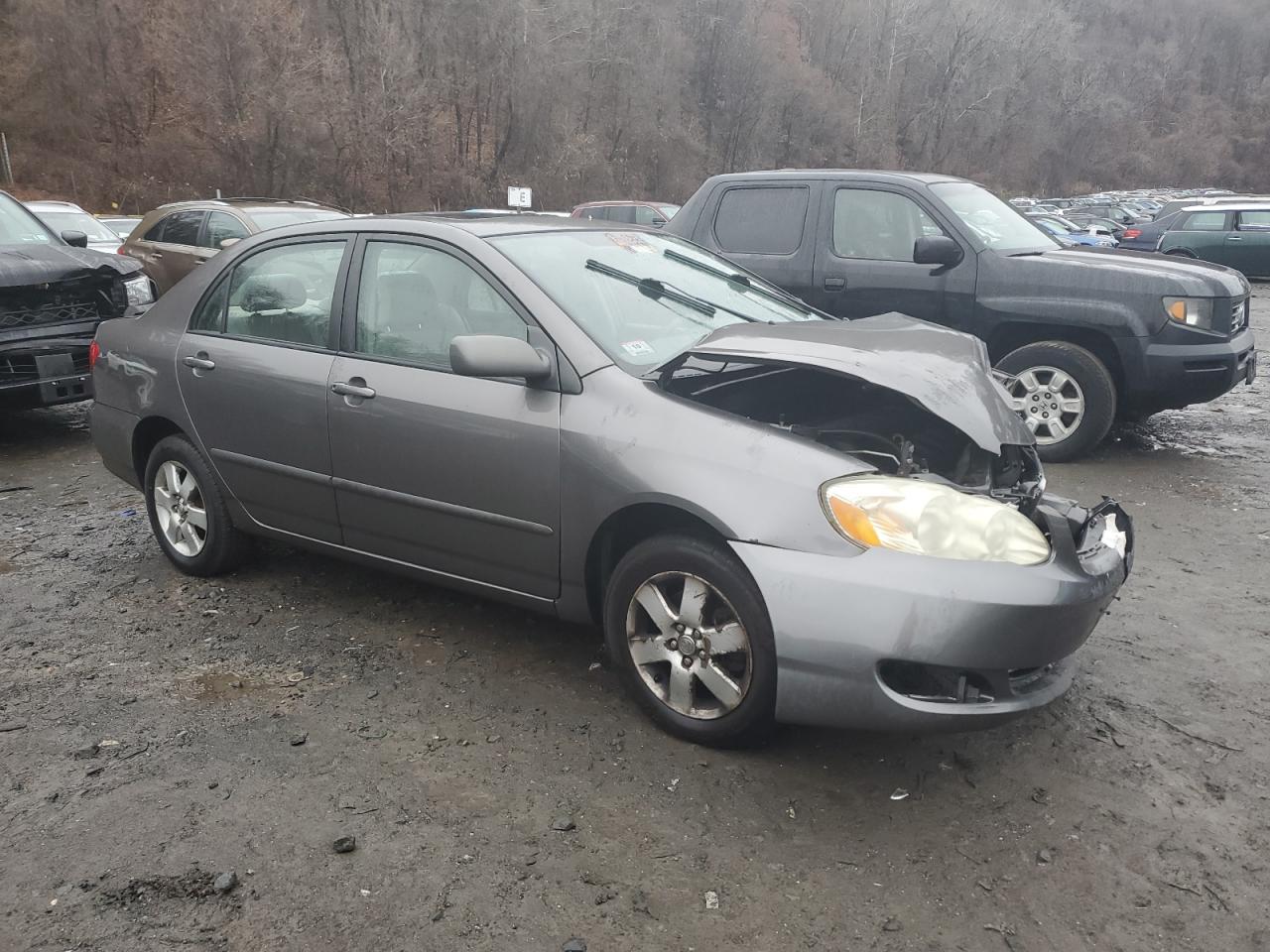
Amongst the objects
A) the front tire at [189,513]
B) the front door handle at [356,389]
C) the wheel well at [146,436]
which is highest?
the front door handle at [356,389]

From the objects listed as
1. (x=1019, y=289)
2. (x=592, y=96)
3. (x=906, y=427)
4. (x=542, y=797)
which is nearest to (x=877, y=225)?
(x=1019, y=289)

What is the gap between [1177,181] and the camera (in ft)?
235

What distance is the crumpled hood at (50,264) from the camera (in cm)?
666

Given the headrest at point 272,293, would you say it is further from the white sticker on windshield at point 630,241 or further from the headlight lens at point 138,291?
the headlight lens at point 138,291

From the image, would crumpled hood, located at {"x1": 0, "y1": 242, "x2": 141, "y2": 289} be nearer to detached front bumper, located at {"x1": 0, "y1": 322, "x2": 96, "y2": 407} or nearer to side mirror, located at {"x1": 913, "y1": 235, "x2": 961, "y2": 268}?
detached front bumper, located at {"x1": 0, "y1": 322, "x2": 96, "y2": 407}

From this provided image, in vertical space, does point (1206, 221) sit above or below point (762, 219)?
below

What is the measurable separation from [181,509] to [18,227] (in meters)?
4.44

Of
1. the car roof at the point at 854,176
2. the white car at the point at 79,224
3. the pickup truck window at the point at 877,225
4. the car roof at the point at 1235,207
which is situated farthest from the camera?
the car roof at the point at 1235,207

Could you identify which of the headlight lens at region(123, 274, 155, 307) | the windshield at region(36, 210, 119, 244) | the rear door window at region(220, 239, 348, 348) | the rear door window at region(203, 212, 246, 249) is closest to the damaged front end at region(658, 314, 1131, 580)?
the rear door window at region(220, 239, 348, 348)

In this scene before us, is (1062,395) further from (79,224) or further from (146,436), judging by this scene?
(79,224)

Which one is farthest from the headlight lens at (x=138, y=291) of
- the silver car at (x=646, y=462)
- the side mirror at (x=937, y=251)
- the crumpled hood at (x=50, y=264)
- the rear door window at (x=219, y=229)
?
the side mirror at (x=937, y=251)

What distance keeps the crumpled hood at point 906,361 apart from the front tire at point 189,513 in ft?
7.95

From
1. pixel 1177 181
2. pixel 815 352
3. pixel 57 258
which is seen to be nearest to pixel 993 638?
pixel 815 352

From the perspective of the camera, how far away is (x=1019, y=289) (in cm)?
647
